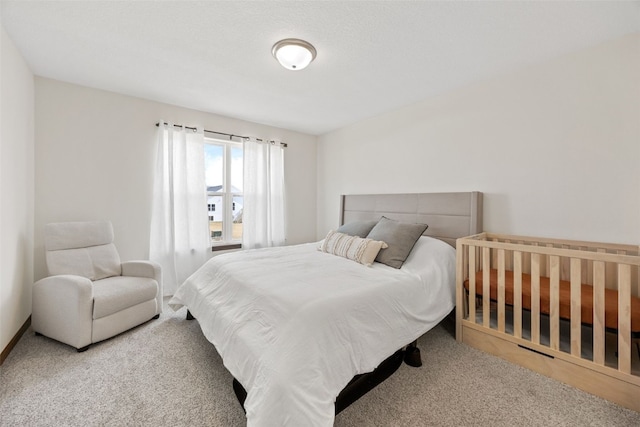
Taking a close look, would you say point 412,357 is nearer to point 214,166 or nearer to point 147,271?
point 147,271

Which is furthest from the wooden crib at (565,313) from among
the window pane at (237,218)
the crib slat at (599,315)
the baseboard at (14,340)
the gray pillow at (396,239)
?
the baseboard at (14,340)

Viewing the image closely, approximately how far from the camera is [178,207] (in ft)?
11.0

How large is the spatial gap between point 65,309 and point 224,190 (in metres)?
2.21

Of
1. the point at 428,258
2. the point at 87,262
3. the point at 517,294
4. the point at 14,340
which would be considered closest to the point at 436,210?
the point at 428,258

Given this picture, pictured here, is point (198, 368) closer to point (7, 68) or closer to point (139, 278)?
point (139, 278)

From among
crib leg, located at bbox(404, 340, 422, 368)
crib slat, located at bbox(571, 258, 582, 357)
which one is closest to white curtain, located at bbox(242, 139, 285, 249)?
crib leg, located at bbox(404, 340, 422, 368)

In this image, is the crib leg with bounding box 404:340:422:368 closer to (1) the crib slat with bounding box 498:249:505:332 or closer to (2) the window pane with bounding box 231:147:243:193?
(1) the crib slat with bounding box 498:249:505:332

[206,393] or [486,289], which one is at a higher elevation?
[486,289]

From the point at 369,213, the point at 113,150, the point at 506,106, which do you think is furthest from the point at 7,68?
the point at 506,106

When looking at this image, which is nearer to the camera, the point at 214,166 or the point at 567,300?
the point at 567,300

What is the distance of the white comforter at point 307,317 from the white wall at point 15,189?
3.81 feet

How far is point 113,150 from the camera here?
297 cm

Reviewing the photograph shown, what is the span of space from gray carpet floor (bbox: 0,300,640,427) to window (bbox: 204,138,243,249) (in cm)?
195

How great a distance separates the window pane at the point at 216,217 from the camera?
3.80m
